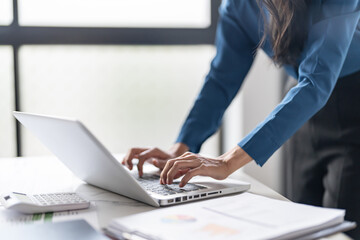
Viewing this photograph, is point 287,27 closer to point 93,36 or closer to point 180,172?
point 180,172

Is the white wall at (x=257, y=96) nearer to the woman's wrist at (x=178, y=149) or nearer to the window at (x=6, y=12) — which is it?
the woman's wrist at (x=178, y=149)

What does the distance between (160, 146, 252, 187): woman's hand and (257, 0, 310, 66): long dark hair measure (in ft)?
1.15

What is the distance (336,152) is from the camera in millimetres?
1213

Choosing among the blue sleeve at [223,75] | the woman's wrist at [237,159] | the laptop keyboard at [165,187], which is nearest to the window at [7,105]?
the blue sleeve at [223,75]

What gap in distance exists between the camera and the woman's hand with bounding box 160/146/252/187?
0.88 meters

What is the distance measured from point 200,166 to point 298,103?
0.85ft

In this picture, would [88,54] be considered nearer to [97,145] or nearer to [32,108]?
[32,108]

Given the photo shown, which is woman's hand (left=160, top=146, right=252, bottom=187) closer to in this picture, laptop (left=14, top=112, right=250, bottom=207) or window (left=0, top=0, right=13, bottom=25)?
laptop (left=14, top=112, right=250, bottom=207)

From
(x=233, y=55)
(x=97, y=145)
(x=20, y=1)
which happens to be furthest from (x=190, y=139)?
(x=20, y=1)

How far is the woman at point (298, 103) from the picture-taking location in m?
0.93

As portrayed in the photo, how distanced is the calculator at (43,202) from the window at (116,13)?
4.58 feet

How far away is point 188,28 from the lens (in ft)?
7.34

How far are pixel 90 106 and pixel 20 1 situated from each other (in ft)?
2.00

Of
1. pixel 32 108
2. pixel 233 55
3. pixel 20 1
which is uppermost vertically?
pixel 20 1
